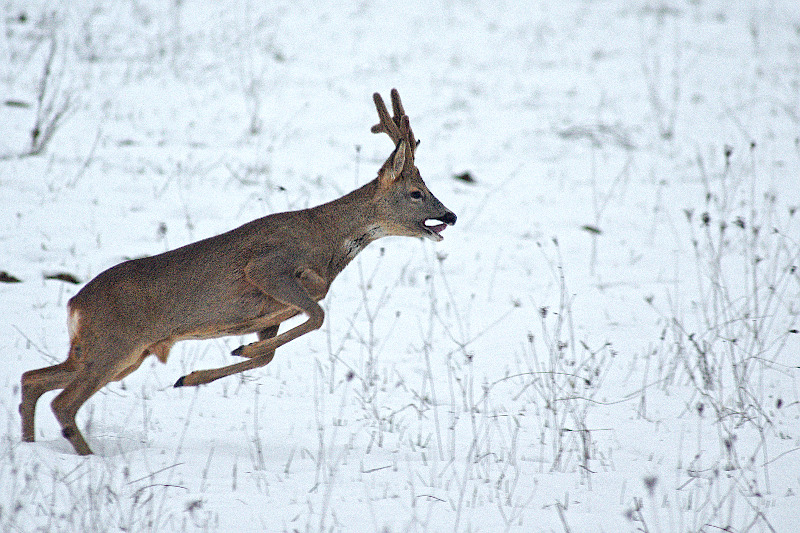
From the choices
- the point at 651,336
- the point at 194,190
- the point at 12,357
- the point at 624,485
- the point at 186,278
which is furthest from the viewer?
the point at 194,190

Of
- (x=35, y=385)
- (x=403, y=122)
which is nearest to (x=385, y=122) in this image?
(x=403, y=122)

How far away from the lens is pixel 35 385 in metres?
4.77

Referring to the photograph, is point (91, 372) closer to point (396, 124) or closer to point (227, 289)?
point (227, 289)

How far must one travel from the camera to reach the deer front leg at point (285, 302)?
4875 millimetres

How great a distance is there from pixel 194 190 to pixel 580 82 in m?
7.10

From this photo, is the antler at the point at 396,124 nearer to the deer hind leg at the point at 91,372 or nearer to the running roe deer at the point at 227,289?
the running roe deer at the point at 227,289

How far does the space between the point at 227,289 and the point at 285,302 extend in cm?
35

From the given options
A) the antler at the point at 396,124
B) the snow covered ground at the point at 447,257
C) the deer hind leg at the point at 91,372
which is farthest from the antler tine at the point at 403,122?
the deer hind leg at the point at 91,372

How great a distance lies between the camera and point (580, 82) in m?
14.1

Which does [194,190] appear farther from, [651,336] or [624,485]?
[624,485]

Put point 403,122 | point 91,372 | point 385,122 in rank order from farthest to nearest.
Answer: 1. point 385,122
2. point 403,122
3. point 91,372

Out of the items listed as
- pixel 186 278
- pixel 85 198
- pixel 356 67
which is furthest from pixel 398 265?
pixel 356 67

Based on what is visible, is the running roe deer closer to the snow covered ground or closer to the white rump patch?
the white rump patch

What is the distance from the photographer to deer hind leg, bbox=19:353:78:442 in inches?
185
